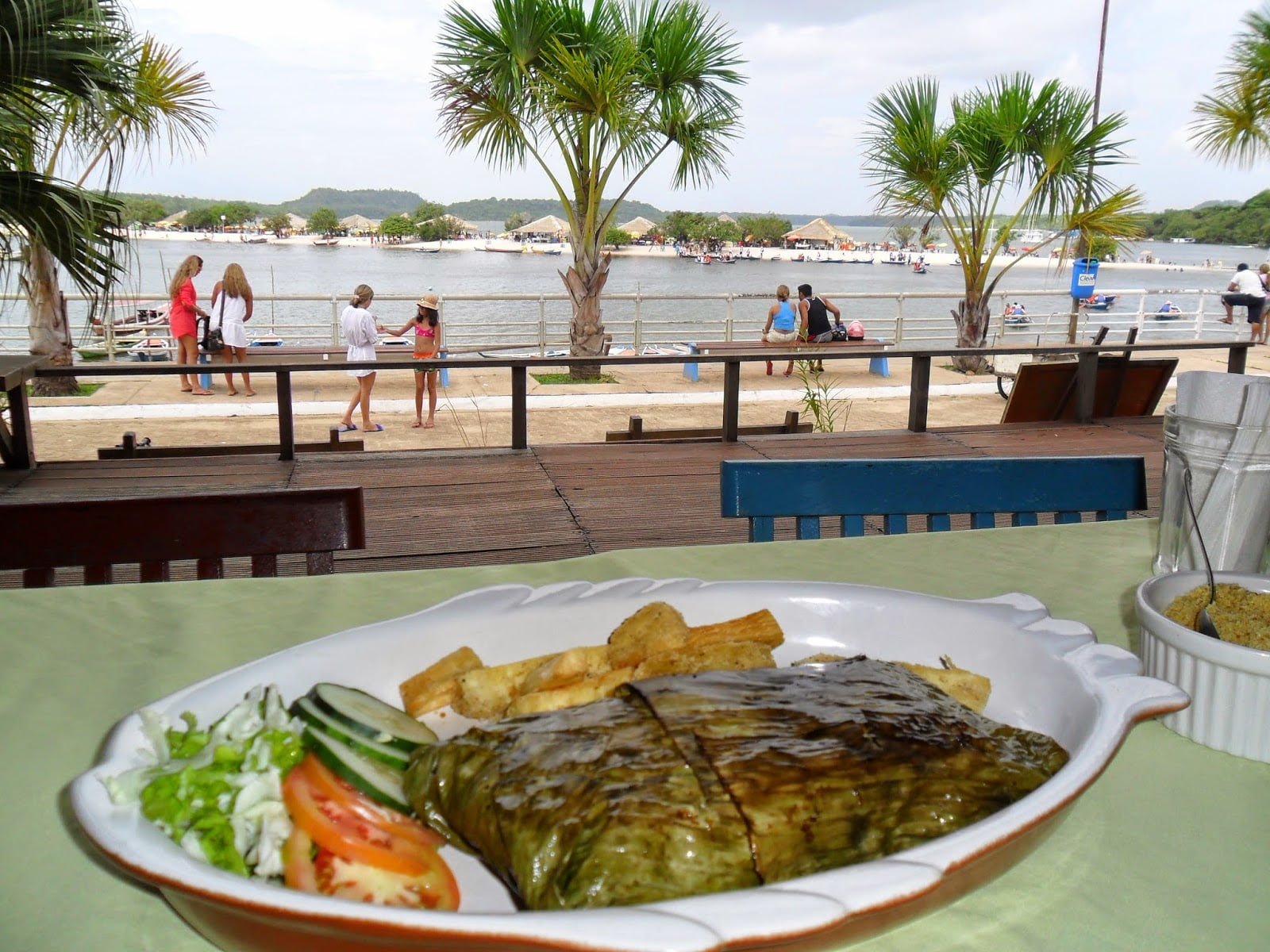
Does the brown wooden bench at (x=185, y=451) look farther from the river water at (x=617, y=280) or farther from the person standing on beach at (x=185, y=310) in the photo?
the river water at (x=617, y=280)

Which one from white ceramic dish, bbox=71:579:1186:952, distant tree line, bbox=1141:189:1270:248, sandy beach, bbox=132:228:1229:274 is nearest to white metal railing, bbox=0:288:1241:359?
white ceramic dish, bbox=71:579:1186:952

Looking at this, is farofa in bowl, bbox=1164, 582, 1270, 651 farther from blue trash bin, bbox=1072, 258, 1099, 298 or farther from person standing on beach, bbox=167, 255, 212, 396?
blue trash bin, bbox=1072, 258, 1099, 298

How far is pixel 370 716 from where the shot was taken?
65 cm

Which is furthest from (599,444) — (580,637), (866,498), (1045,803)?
(1045,803)

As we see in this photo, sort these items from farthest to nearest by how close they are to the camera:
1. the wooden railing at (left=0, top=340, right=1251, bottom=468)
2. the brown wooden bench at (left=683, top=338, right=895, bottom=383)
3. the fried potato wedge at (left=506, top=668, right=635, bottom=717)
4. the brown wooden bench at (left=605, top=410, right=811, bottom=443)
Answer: the brown wooden bench at (left=683, top=338, right=895, bottom=383) < the brown wooden bench at (left=605, top=410, right=811, bottom=443) < the wooden railing at (left=0, top=340, right=1251, bottom=468) < the fried potato wedge at (left=506, top=668, right=635, bottom=717)

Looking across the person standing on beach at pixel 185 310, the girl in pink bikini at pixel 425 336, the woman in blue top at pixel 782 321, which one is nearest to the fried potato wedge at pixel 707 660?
the girl in pink bikini at pixel 425 336

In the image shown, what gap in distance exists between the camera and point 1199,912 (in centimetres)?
58

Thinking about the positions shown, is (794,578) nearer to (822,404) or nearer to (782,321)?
(822,404)

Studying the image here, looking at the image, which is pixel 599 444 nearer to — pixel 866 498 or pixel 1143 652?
pixel 866 498

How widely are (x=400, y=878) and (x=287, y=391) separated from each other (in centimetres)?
473

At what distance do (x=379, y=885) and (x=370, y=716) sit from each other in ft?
0.48

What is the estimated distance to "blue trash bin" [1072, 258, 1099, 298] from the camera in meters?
14.8

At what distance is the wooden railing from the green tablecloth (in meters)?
3.47

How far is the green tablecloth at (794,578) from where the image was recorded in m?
0.58
